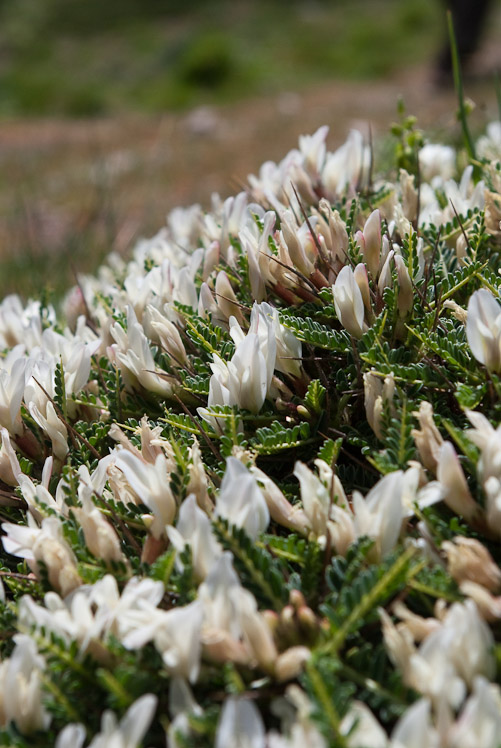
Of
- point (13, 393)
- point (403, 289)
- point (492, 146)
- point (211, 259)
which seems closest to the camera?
point (403, 289)

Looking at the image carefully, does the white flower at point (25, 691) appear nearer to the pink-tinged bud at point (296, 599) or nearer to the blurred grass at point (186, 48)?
the pink-tinged bud at point (296, 599)

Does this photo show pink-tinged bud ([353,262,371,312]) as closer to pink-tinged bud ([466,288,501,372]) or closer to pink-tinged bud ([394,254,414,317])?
pink-tinged bud ([394,254,414,317])

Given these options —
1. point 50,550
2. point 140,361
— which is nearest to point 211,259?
point 140,361

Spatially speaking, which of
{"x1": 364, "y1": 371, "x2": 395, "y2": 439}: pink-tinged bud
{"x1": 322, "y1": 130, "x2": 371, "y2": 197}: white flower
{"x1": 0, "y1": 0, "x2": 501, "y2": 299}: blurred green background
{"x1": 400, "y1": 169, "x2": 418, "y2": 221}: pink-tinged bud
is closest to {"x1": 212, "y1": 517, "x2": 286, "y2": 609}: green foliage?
{"x1": 364, "y1": 371, "x2": 395, "y2": 439}: pink-tinged bud

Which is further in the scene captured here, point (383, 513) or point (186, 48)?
point (186, 48)

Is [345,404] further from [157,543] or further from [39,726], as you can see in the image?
[39,726]

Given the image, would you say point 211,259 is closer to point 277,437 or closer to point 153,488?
point 277,437

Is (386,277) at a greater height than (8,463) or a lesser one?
greater

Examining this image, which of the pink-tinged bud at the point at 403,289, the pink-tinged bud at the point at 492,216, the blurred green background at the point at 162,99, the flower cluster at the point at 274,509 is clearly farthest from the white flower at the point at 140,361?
the blurred green background at the point at 162,99

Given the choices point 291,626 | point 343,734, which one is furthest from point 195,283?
point 343,734
